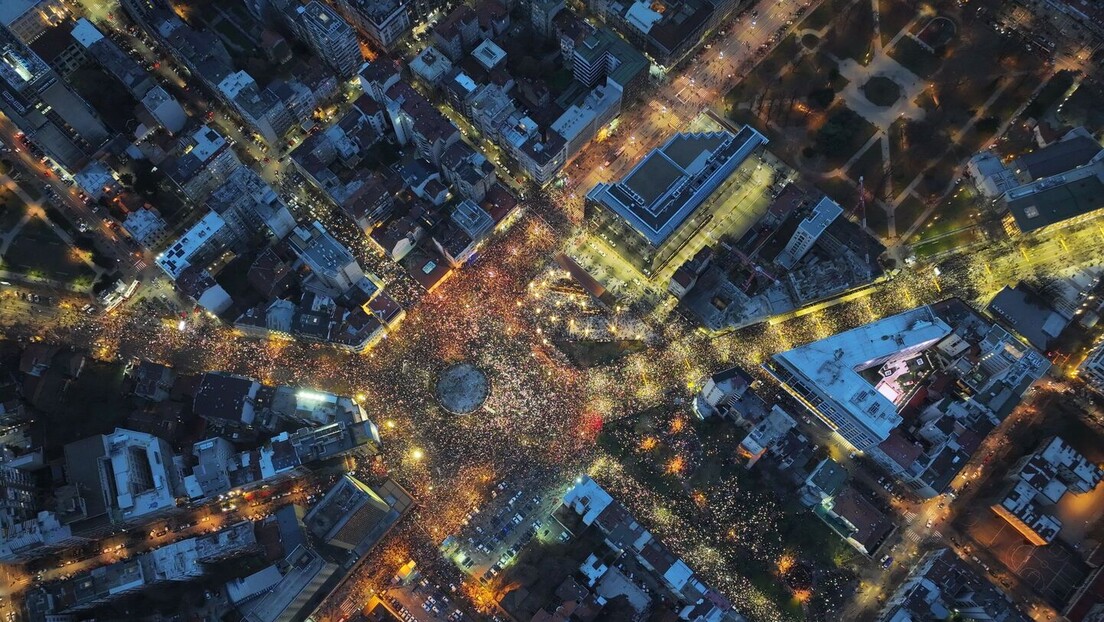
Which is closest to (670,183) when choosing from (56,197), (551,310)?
(551,310)

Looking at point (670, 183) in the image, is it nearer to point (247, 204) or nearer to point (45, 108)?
point (247, 204)

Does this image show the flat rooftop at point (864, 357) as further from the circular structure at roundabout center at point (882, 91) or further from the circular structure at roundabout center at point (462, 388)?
the circular structure at roundabout center at point (462, 388)

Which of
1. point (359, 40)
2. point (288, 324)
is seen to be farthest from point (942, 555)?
point (359, 40)

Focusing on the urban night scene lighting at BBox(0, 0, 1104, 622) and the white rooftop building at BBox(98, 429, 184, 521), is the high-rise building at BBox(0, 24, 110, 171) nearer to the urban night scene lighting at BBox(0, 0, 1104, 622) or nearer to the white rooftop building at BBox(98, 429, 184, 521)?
the urban night scene lighting at BBox(0, 0, 1104, 622)

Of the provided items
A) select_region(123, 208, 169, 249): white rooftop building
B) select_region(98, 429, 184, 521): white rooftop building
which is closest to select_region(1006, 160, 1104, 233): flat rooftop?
select_region(98, 429, 184, 521): white rooftop building

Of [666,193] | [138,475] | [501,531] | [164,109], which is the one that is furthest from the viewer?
[164,109]

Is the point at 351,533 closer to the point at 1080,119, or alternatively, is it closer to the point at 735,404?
the point at 735,404
